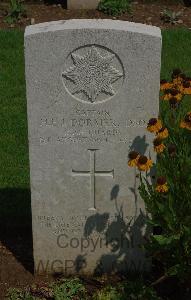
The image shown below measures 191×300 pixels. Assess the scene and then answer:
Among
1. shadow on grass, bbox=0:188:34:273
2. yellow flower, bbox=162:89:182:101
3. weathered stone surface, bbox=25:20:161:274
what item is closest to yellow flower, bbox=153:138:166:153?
weathered stone surface, bbox=25:20:161:274

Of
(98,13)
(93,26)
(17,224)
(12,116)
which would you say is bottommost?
(17,224)

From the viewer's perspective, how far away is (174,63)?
850cm

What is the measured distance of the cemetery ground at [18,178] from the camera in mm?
4461

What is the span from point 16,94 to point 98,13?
10.3 feet

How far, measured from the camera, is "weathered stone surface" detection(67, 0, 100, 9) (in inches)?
402

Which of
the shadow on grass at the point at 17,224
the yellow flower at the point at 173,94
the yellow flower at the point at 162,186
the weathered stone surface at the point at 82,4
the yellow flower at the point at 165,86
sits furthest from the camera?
the weathered stone surface at the point at 82,4

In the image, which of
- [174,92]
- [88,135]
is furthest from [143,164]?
[174,92]

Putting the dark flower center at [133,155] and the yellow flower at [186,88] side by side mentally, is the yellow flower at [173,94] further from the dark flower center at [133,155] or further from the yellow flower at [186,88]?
the dark flower center at [133,155]

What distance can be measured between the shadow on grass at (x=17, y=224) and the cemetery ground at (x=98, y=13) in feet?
16.0

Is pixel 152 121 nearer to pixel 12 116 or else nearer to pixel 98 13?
pixel 12 116

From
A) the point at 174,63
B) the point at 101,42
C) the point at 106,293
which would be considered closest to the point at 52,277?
the point at 106,293

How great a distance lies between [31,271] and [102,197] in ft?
2.73

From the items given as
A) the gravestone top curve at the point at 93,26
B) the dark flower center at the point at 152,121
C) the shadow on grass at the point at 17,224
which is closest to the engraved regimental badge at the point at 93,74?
the gravestone top curve at the point at 93,26

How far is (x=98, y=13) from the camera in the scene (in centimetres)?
1019
